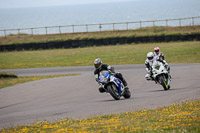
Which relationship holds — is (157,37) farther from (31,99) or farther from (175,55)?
(31,99)

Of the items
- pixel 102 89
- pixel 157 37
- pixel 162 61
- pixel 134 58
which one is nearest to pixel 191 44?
pixel 157 37

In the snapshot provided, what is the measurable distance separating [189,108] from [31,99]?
27.1 feet

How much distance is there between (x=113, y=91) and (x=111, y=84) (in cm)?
31

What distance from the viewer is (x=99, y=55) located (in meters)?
40.3

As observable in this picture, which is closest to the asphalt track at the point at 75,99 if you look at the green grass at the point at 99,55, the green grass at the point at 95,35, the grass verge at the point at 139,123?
the grass verge at the point at 139,123

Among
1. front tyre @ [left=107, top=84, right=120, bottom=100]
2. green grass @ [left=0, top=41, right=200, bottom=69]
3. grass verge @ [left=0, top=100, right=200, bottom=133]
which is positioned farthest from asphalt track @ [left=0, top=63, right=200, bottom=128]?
green grass @ [left=0, top=41, right=200, bottom=69]

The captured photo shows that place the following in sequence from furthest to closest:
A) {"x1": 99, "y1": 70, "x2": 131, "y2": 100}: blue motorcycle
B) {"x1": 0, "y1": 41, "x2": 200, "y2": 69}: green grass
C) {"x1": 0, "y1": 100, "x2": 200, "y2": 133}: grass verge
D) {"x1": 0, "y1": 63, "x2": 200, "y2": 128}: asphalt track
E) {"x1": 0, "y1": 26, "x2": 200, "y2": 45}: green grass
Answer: {"x1": 0, "y1": 26, "x2": 200, "y2": 45}: green grass < {"x1": 0, "y1": 41, "x2": 200, "y2": 69}: green grass < {"x1": 99, "y1": 70, "x2": 131, "y2": 100}: blue motorcycle < {"x1": 0, "y1": 63, "x2": 200, "y2": 128}: asphalt track < {"x1": 0, "y1": 100, "x2": 200, "y2": 133}: grass verge

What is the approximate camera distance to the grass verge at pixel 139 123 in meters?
7.64

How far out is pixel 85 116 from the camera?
36.1 ft

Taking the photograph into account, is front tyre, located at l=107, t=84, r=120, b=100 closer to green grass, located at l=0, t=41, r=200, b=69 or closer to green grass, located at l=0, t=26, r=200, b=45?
green grass, located at l=0, t=41, r=200, b=69

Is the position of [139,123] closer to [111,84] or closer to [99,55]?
[111,84]

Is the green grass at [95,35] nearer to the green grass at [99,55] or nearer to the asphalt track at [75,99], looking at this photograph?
the green grass at [99,55]

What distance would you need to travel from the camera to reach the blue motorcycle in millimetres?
13626

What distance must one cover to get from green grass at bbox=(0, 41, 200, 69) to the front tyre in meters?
19.0
